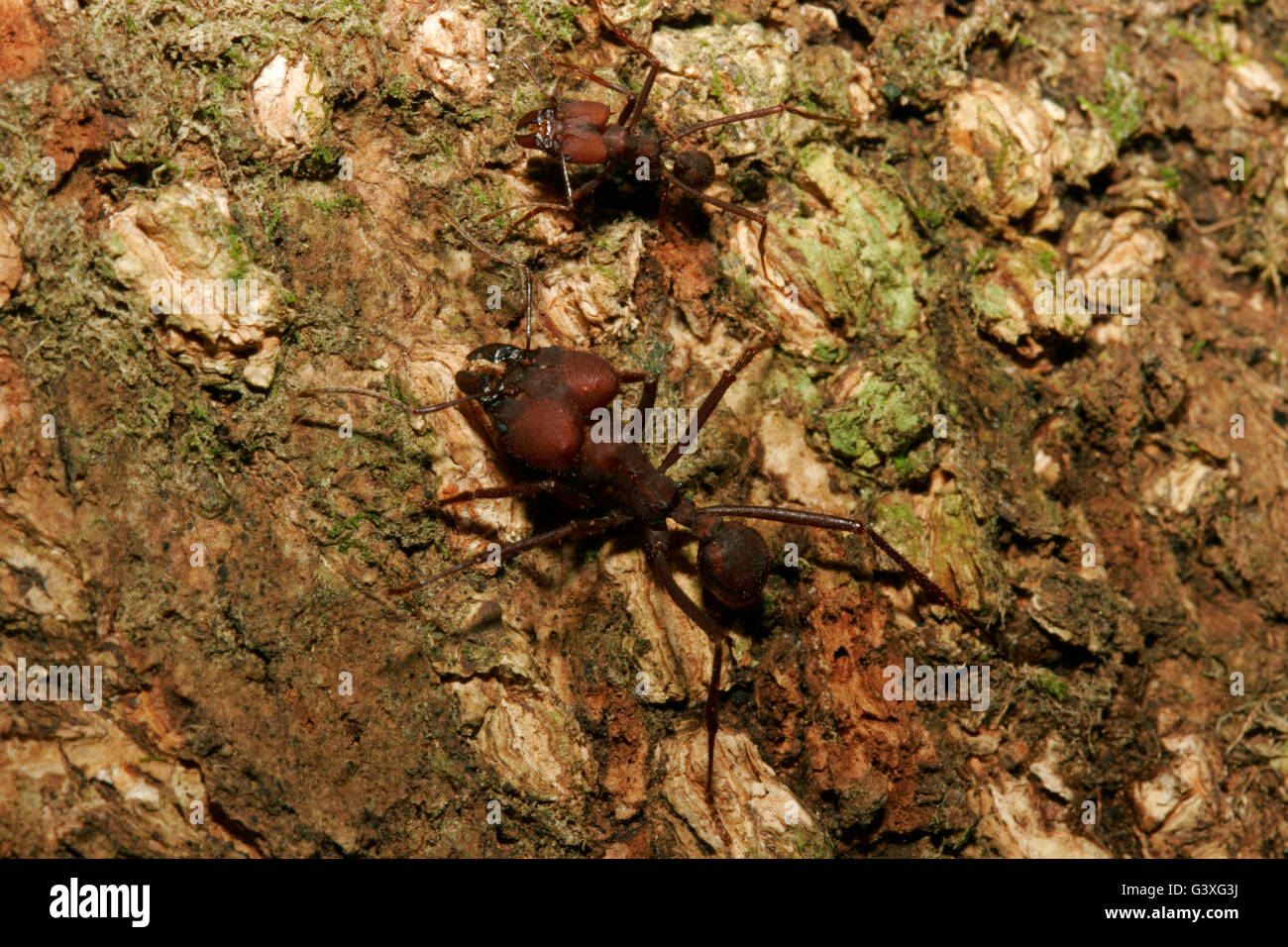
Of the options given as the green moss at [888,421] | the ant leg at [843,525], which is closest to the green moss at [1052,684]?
the ant leg at [843,525]

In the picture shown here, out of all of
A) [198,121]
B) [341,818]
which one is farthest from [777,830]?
[198,121]

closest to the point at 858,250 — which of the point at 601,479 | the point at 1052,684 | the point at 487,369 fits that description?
the point at 601,479

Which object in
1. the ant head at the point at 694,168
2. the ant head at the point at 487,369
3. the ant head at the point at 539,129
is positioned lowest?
the ant head at the point at 487,369

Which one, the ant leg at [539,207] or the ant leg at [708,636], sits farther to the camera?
the ant leg at [539,207]

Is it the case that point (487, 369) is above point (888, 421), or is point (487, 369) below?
above

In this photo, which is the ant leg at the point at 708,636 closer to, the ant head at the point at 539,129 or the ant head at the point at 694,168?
the ant head at the point at 694,168

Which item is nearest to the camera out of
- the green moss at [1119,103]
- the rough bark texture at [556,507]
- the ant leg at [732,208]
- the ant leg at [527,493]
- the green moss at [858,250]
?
the rough bark texture at [556,507]

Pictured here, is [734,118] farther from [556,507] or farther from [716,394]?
[556,507]
